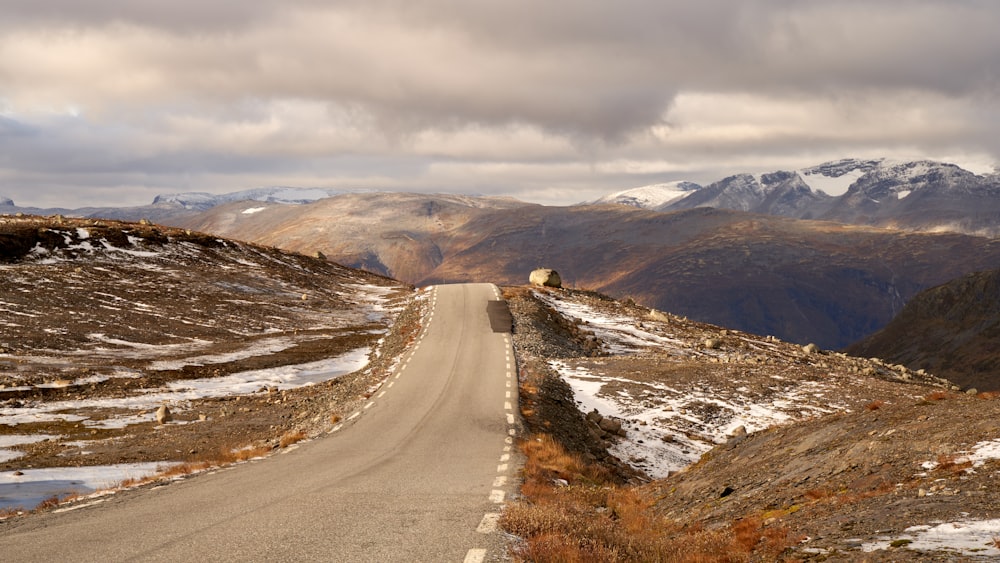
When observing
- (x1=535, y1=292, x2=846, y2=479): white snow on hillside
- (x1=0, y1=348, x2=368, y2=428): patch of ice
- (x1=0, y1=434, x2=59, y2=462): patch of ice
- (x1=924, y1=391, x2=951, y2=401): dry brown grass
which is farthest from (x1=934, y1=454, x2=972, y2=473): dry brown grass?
(x1=0, y1=348, x2=368, y2=428): patch of ice

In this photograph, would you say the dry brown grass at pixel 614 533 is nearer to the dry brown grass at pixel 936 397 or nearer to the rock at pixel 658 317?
the dry brown grass at pixel 936 397

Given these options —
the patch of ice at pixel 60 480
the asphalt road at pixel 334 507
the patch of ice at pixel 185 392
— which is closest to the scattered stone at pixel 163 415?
the patch of ice at pixel 185 392

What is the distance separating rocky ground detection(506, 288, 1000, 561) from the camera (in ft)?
30.2

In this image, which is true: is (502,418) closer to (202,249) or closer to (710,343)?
(710,343)

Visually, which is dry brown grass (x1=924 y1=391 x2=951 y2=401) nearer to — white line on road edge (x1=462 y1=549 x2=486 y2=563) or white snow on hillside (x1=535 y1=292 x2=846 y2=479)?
white snow on hillside (x1=535 y1=292 x2=846 y2=479)

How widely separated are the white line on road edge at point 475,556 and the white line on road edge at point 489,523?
111 centimetres

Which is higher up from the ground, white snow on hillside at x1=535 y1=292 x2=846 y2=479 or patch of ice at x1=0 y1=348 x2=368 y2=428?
white snow on hillside at x1=535 y1=292 x2=846 y2=479

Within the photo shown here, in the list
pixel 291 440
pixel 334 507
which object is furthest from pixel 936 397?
pixel 291 440

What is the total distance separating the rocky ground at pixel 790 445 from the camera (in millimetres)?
9219

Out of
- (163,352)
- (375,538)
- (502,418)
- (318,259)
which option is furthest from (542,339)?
(318,259)

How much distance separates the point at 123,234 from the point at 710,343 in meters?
75.5

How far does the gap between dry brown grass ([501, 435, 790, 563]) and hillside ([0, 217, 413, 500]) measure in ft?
43.9

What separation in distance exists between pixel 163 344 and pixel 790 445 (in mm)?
50624

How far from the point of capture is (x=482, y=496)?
14500 millimetres
